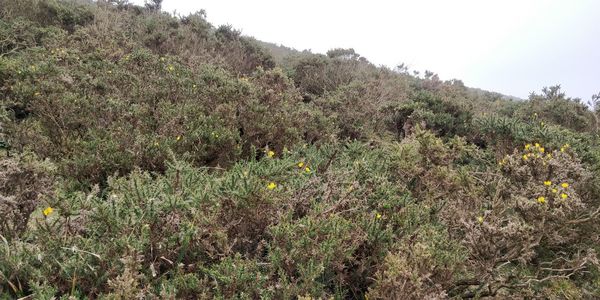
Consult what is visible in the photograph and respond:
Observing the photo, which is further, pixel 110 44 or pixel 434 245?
pixel 110 44

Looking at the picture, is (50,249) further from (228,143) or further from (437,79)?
(437,79)

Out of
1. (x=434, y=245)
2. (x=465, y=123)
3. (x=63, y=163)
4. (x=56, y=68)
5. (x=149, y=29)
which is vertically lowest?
(x=63, y=163)

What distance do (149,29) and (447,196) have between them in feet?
34.3

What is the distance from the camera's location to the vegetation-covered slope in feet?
6.99

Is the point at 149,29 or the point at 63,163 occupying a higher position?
the point at 149,29

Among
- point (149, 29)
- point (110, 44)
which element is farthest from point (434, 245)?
point (149, 29)

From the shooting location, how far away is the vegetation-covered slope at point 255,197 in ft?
6.99

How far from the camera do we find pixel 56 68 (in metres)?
6.19

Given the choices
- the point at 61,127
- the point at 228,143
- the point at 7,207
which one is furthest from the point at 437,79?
the point at 7,207

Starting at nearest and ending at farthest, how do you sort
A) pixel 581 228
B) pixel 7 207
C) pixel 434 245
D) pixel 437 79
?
pixel 7 207, pixel 434 245, pixel 581 228, pixel 437 79

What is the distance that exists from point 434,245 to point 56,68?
253 inches

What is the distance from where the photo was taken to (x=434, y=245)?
251 cm

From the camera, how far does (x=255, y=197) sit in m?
2.52

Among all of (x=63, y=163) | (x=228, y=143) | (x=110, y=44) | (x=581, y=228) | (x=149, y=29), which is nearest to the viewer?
(x=63, y=163)
